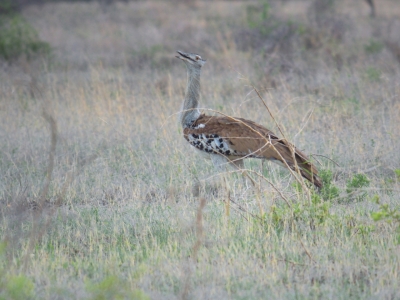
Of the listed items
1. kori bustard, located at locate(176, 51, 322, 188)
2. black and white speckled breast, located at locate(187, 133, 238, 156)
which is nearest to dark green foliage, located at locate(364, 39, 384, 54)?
kori bustard, located at locate(176, 51, 322, 188)

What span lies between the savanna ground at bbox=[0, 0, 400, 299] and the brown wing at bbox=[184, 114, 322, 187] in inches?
7.3

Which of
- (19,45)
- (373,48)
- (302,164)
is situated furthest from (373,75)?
(19,45)

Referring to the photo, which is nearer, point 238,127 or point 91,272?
point 91,272

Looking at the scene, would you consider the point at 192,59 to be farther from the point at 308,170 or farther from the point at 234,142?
the point at 308,170

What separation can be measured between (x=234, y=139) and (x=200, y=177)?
841 millimetres

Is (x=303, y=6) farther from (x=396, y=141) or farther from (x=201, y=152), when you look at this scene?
(x=201, y=152)

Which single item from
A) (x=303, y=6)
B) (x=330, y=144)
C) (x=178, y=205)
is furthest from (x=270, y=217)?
(x=303, y=6)

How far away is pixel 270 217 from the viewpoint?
14.2ft

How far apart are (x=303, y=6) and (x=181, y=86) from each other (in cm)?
1218

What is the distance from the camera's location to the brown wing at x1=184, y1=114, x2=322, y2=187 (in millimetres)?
4848

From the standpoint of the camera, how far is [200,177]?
19.1 feet

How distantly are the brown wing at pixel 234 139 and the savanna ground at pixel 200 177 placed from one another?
19 cm

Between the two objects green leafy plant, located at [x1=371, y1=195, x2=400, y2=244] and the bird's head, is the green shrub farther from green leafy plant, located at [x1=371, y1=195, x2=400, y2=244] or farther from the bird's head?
green leafy plant, located at [x1=371, y1=195, x2=400, y2=244]

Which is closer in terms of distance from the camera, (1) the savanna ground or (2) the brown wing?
(1) the savanna ground
